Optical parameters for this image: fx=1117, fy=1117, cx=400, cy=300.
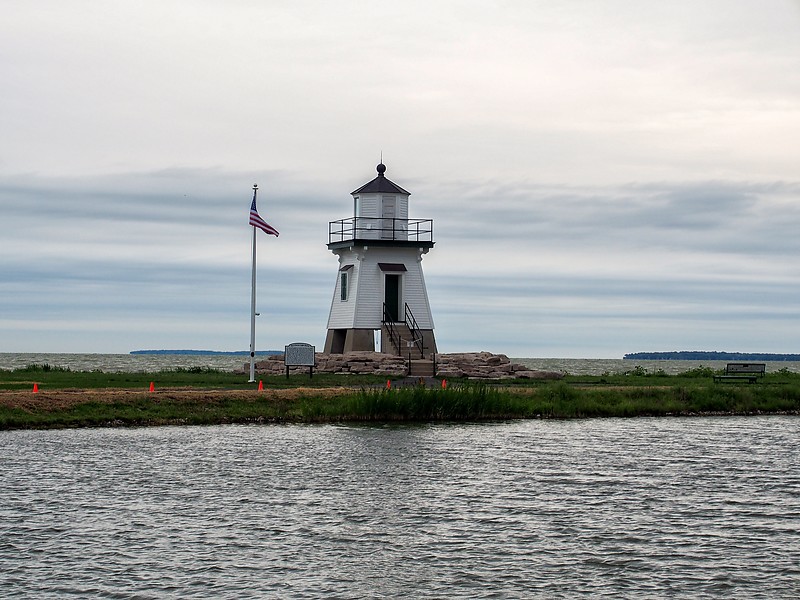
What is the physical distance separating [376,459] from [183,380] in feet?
65.9

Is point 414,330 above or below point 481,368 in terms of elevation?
above

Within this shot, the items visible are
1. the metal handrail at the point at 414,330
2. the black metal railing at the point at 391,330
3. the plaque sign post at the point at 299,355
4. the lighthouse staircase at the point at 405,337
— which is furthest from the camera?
the metal handrail at the point at 414,330

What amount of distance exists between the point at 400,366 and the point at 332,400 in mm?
12615

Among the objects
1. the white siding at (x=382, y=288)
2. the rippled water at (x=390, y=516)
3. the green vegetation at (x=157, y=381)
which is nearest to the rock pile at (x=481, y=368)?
the white siding at (x=382, y=288)

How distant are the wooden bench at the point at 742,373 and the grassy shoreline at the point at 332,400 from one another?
8.62 feet

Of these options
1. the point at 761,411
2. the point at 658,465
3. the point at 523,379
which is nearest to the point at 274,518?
the point at 658,465

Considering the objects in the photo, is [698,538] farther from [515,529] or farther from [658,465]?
[658,465]

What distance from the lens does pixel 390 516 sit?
71.3 feet

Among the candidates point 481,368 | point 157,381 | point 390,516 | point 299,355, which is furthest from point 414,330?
point 390,516

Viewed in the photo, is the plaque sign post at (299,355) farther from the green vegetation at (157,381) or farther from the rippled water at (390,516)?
the rippled water at (390,516)

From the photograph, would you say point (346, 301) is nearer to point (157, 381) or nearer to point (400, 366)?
point (400, 366)

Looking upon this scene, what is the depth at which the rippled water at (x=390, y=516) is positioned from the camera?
16.6m

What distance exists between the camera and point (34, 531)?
768 inches

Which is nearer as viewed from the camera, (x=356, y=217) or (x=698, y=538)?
(x=698, y=538)
